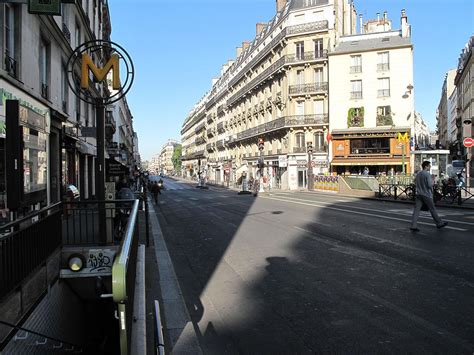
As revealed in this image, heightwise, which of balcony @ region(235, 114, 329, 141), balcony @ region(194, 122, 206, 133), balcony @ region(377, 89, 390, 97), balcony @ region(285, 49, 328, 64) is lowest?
balcony @ region(235, 114, 329, 141)

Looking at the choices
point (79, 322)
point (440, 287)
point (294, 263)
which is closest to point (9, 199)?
point (79, 322)

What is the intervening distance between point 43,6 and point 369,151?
40.9m

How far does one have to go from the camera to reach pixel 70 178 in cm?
1797

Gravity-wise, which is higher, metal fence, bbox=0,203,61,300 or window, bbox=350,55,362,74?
window, bbox=350,55,362,74

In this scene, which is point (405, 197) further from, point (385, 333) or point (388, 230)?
point (385, 333)

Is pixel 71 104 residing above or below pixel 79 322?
above

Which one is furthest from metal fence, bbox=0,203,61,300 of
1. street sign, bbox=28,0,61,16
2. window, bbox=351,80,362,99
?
window, bbox=351,80,362,99

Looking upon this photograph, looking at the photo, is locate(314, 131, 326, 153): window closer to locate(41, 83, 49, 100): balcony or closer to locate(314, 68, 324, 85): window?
locate(314, 68, 324, 85): window

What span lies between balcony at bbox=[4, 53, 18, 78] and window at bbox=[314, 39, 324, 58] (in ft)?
134

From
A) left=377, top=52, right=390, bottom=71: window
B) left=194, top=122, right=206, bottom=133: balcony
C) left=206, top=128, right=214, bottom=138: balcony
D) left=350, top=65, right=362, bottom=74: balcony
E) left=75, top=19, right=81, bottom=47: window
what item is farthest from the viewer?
left=194, top=122, right=206, bottom=133: balcony

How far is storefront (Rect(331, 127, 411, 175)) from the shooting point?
42.1 metres

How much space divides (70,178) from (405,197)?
16.8 m

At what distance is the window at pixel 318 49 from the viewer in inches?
1857

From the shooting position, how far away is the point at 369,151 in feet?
142
